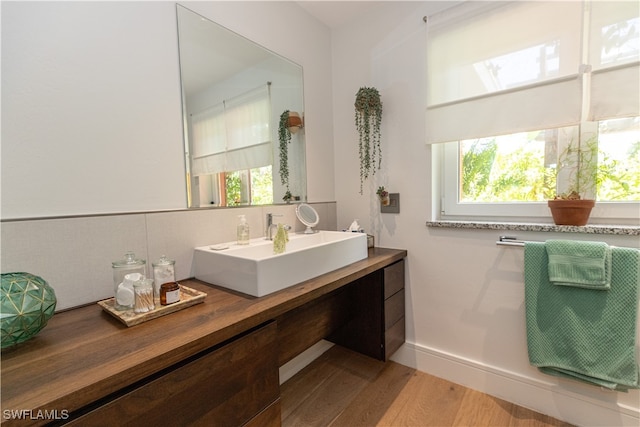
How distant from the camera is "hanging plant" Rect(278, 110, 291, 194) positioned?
163 centimetres

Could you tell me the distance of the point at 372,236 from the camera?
1.76 meters

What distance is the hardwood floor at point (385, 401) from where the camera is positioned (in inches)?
52.9

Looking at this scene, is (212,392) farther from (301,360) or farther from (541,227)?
(541,227)

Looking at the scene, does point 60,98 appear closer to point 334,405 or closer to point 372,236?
point 372,236

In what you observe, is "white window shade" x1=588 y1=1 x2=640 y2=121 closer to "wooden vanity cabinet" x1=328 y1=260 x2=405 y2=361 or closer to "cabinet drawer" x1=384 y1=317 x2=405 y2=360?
"wooden vanity cabinet" x1=328 y1=260 x2=405 y2=361

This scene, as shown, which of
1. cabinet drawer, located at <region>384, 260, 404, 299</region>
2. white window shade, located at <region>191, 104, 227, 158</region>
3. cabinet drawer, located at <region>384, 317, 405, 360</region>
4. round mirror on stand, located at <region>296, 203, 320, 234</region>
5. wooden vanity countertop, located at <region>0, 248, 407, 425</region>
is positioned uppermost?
white window shade, located at <region>191, 104, 227, 158</region>

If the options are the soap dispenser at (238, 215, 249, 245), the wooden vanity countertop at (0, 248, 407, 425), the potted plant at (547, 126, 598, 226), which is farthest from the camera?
the soap dispenser at (238, 215, 249, 245)

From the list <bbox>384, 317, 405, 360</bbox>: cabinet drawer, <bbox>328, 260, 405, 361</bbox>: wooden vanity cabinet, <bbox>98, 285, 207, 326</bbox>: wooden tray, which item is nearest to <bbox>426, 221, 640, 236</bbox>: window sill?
<bbox>328, 260, 405, 361</bbox>: wooden vanity cabinet

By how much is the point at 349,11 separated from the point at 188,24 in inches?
41.8

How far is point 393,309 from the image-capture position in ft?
5.32

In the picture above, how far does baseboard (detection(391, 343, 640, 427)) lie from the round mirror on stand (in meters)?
0.96

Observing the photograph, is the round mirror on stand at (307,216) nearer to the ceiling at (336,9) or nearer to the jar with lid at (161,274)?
the jar with lid at (161,274)

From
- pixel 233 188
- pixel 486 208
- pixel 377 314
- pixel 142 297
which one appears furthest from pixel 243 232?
pixel 486 208

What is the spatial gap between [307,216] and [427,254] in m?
0.74
